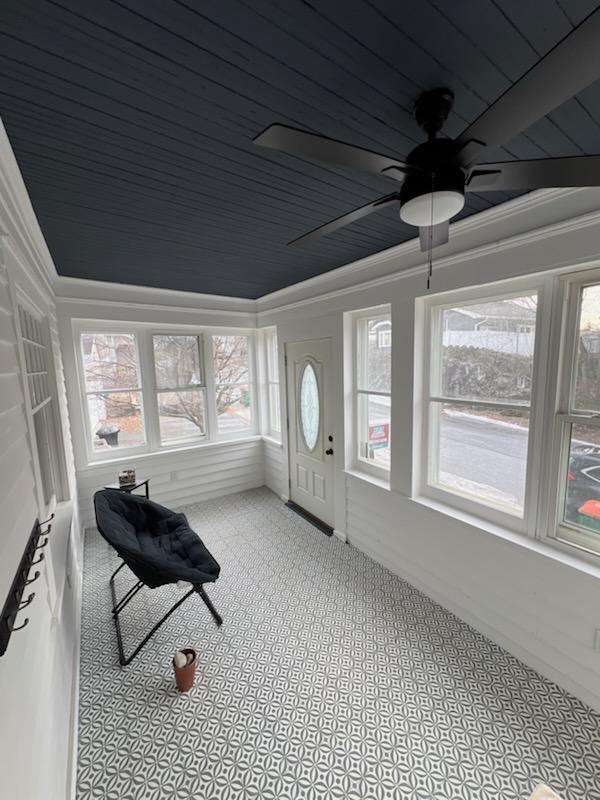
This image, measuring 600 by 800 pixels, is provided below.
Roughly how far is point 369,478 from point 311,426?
94 centimetres

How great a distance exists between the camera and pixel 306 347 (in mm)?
3521

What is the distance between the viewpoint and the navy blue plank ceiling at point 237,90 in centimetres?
82

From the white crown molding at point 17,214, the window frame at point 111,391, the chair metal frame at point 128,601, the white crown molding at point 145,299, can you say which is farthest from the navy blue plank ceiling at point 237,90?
the chair metal frame at point 128,601

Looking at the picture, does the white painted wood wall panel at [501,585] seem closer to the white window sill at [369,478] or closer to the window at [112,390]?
the white window sill at [369,478]

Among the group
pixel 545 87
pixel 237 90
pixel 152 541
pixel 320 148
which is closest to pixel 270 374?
pixel 152 541

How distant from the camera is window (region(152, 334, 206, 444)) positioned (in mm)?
3924

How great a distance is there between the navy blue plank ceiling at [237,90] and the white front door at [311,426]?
1702 millimetres

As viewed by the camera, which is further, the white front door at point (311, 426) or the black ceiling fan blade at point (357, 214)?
the white front door at point (311, 426)

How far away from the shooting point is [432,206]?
103 centimetres

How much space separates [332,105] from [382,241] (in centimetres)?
132

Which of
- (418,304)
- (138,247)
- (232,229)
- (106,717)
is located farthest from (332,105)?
(106,717)

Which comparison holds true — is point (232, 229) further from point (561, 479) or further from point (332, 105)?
point (561, 479)

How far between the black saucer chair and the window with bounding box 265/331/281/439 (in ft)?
6.87

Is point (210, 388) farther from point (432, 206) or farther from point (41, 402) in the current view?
point (432, 206)
